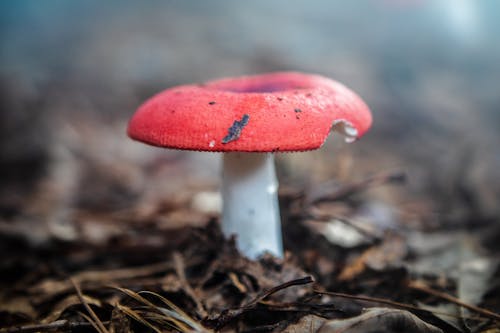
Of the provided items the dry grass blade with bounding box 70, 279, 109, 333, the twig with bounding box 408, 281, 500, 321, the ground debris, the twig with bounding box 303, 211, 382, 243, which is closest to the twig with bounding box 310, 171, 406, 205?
the ground debris

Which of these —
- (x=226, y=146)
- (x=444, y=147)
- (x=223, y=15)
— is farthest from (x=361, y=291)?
(x=223, y=15)

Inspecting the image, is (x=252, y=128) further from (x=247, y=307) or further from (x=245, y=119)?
(x=247, y=307)

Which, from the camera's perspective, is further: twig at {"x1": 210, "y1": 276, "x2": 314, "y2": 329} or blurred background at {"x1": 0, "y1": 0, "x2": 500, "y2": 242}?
blurred background at {"x1": 0, "y1": 0, "x2": 500, "y2": 242}

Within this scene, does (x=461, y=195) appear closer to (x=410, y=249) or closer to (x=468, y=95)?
(x=410, y=249)

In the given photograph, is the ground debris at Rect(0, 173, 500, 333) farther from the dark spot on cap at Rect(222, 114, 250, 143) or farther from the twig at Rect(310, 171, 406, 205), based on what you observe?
the dark spot on cap at Rect(222, 114, 250, 143)

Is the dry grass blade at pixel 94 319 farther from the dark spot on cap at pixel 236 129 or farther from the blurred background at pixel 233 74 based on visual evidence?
the blurred background at pixel 233 74

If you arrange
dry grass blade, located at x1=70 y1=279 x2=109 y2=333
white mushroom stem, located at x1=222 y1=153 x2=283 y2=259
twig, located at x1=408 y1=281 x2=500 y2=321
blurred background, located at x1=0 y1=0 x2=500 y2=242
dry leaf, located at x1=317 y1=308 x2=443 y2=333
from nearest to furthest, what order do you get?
dry leaf, located at x1=317 y1=308 x2=443 y2=333 → dry grass blade, located at x1=70 y1=279 x2=109 y2=333 → twig, located at x1=408 y1=281 x2=500 y2=321 → white mushroom stem, located at x1=222 y1=153 x2=283 y2=259 → blurred background, located at x1=0 y1=0 x2=500 y2=242
